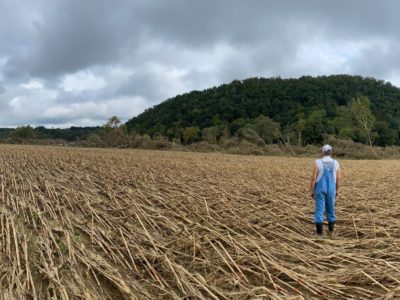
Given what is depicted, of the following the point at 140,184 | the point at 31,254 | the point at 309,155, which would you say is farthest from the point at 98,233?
the point at 309,155

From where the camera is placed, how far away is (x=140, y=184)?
12664 mm

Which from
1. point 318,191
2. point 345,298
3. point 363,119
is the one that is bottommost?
point 345,298

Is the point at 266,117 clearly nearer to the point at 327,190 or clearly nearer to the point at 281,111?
the point at 281,111

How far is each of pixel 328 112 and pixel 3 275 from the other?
2944 inches

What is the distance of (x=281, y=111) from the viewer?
80.4 metres

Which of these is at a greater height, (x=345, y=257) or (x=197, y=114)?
(x=197, y=114)

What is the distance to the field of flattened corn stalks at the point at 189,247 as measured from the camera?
4523 mm

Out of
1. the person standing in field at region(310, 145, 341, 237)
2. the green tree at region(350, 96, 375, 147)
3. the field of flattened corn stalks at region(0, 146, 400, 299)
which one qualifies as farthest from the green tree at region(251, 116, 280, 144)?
the person standing in field at region(310, 145, 341, 237)

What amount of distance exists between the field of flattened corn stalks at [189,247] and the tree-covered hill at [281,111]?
5053 centimetres

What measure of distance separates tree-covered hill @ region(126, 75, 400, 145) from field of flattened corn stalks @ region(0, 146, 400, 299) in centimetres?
5053

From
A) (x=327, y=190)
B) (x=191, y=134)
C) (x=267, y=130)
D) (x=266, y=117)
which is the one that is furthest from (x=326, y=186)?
(x=191, y=134)

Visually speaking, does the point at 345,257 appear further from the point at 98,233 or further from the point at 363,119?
the point at 363,119

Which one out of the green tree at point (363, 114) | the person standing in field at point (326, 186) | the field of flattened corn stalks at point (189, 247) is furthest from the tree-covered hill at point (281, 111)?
the person standing in field at point (326, 186)

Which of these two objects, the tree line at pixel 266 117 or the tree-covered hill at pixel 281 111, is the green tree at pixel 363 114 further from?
the tree-covered hill at pixel 281 111
